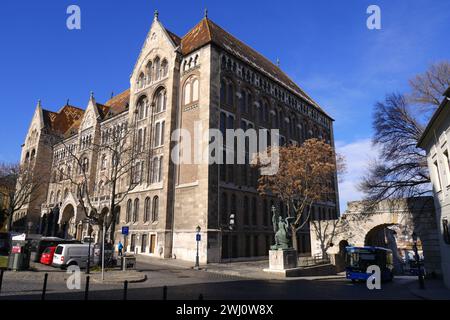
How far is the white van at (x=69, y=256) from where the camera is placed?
71.6 feet

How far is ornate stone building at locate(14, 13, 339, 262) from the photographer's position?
31.8 meters

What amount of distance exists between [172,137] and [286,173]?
13149 millimetres

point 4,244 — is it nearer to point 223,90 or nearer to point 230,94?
point 223,90

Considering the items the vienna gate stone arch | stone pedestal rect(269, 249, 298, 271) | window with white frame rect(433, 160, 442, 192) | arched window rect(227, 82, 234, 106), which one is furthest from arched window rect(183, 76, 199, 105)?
window with white frame rect(433, 160, 442, 192)

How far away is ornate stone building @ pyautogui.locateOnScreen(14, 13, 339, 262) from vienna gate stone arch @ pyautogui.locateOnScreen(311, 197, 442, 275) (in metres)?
7.87

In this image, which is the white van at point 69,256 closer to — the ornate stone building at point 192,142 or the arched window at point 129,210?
the ornate stone building at point 192,142

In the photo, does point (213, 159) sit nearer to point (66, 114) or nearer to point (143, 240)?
point (143, 240)

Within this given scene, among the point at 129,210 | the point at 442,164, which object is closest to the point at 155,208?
the point at 129,210

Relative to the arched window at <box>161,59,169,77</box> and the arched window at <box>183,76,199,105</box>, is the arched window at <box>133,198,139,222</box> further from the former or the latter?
the arched window at <box>161,59,169,77</box>

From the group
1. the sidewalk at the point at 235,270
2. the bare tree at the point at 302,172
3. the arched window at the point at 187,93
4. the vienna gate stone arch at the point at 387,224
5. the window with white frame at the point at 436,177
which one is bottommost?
the sidewalk at the point at 235,270

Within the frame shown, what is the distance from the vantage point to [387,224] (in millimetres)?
30484

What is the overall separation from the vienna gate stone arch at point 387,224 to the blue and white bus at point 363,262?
11.5ft

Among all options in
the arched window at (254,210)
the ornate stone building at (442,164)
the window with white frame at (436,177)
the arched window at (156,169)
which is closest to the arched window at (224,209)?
the arched window at (254,210)
